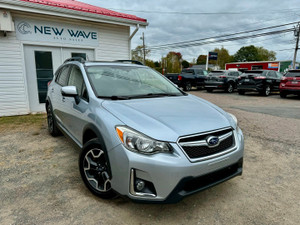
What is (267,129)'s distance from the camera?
18.1 feet

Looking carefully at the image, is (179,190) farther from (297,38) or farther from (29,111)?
(297,38)

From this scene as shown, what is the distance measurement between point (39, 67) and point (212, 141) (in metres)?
7.18

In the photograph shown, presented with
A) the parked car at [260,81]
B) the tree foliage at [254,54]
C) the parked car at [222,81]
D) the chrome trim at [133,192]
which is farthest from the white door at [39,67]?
the tree foliage at [254,54]

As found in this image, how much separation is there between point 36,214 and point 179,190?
1.50 m

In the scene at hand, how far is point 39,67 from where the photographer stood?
743 cm

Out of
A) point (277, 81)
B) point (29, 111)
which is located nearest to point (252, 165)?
point (29, 111)

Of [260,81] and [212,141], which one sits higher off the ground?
[260,81]

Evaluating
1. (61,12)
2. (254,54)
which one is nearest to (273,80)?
(61,12)

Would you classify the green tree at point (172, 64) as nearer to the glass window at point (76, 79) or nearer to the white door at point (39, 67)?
the white door at point (39, 67)

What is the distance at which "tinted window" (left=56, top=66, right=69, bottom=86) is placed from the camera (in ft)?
12.8

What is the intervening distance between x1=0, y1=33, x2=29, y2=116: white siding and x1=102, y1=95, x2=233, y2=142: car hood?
236 inches

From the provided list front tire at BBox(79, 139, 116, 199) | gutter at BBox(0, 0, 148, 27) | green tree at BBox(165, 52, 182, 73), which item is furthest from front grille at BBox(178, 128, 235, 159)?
green tree at BBox(165, 52, 182, 73)

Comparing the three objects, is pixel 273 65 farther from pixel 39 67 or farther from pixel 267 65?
pixel 39 67

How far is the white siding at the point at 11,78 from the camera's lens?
6.73 meters
